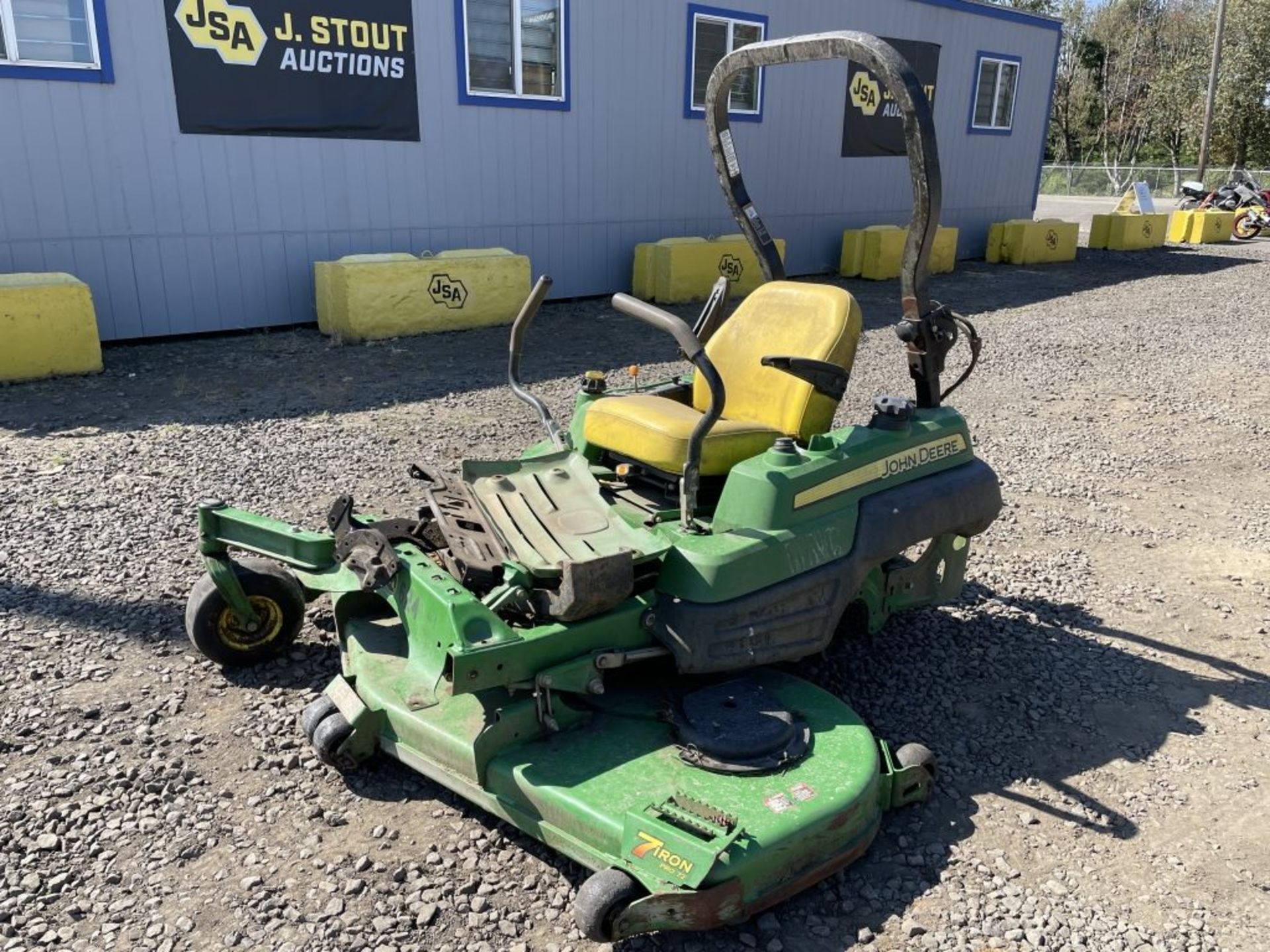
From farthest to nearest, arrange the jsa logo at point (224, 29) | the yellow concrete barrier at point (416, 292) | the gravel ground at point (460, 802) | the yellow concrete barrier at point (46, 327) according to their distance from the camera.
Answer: the yellow concrete barrier at point (416, 292) < the jsa logo at point (224, 29) < the yellow concrete barrier at point (46, 327) < the gravel ground at point (460, 802)

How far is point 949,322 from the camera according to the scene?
362 centimetres

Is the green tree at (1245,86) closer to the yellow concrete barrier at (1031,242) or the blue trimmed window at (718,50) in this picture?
the yellow concrete barrier at (1031,242)

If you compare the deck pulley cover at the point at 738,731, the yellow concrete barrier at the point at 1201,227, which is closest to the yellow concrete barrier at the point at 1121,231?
the yellow concrete barrier at the point at 1201,227

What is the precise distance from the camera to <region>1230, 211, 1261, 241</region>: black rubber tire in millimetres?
21656

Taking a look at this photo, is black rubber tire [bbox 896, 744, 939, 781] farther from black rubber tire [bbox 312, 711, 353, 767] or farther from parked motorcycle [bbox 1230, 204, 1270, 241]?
parked motorcycle [bbox 1230, 204, 1270, 241]

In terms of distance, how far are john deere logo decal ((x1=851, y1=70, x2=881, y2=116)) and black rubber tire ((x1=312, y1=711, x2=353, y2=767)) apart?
13.0 meters

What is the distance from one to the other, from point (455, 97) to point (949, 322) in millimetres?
7709

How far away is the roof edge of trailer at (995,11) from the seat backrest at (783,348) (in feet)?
40.7

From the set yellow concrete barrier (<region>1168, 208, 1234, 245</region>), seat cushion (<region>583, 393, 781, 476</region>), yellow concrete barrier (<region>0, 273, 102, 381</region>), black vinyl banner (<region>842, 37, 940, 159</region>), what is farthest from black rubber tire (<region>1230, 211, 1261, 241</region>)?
seat cushion (<region>583, 393, 781, 476</region>)

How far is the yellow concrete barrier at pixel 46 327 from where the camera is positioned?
7.16m

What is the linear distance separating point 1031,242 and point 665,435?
15123 mm

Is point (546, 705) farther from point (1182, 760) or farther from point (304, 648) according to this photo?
point (1182, 760)

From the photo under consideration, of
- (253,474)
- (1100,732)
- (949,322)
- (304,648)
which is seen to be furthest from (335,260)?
(1100,732)

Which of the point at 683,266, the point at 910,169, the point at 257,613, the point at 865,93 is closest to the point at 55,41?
the point at 683,266
